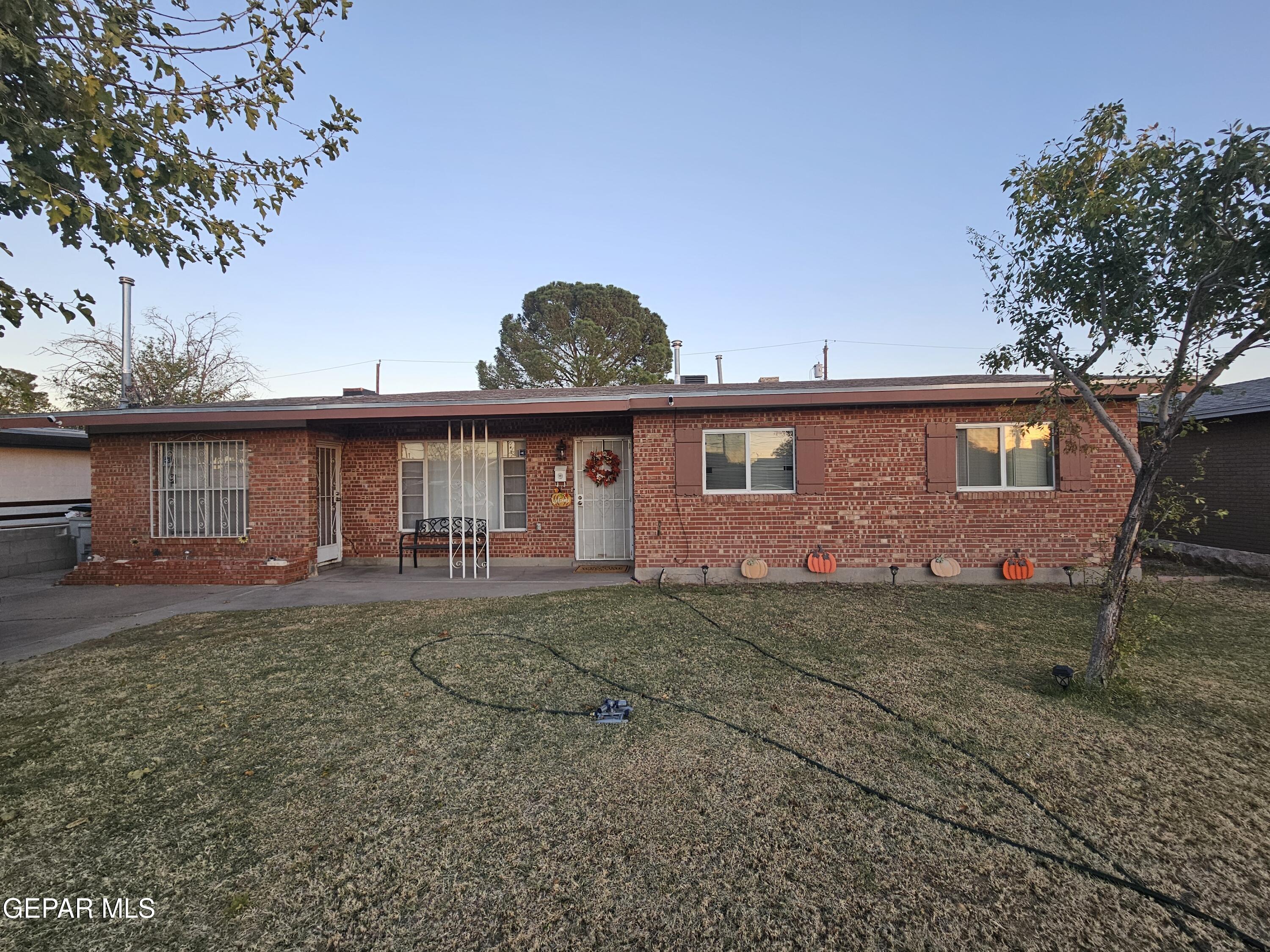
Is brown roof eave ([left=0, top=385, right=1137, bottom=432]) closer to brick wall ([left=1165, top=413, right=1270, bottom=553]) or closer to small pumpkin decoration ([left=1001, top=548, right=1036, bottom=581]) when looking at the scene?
small pumpkin decoration ([left=1001, top=548, right=1036, bottom=581])

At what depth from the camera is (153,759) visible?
3.41 meters

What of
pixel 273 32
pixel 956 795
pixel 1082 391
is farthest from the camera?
pixel 273 32

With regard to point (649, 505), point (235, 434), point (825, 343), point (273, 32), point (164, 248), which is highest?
point (825, 343)

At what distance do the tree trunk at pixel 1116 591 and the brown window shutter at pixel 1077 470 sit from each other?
467cm

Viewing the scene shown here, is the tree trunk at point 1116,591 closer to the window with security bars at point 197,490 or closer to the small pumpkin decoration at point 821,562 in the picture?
the small pumpkin decoration at point 821,562

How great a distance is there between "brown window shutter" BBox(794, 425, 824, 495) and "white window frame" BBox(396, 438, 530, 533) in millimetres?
4486

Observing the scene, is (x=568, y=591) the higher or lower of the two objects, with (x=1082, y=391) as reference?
lower

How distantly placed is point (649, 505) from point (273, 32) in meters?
6.34

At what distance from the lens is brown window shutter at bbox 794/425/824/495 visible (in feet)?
27.8

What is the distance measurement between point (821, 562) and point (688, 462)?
233cm

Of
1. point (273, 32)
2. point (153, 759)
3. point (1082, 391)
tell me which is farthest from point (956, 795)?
point (273, 32)

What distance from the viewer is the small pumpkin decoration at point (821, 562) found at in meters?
8.44

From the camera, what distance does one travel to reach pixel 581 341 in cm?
2317

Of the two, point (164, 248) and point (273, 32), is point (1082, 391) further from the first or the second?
point (164, 248)
